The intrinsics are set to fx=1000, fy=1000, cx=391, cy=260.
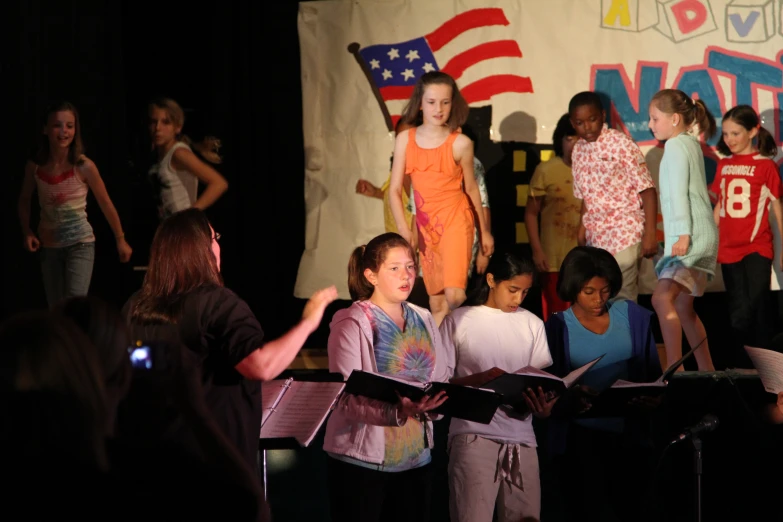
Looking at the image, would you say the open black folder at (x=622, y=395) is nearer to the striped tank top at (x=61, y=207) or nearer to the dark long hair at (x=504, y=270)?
the dark long hair at (x=504, y=270)

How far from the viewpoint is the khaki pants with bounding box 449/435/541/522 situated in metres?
3.68

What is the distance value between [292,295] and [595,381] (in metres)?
3.17

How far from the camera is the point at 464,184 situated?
571 centimetres

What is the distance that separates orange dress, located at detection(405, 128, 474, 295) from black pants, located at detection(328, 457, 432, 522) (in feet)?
7.34

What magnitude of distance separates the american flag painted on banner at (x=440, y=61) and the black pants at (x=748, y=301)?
1.76 meters

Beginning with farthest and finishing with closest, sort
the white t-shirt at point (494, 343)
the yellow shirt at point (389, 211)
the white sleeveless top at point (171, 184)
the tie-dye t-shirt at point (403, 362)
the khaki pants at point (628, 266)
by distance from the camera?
1. the yellow shirt at point (389, 211)
2. the white sleeveless top at point (171, 184)
3. the khaki pants at point (628, 266)
4. the white t-shirt at point (494, 343)
5. the tie-dye t-shirt at point (403, 362)

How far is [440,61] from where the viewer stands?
6590mm

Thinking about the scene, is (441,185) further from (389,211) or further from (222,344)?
(222,344)

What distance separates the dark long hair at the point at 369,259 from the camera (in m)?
3.61

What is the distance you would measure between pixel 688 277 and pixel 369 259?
8.00 feet

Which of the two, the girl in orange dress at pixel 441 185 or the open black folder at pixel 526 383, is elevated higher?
the girl in orange dress at pixel 441 185

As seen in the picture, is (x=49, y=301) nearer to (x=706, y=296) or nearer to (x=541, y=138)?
(x=541, y=138)

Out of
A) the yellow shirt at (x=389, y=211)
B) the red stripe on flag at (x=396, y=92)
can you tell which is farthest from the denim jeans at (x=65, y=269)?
the red stripe on flag at (x=396, y=92)

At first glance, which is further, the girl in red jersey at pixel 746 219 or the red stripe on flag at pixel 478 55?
the red stripe on flag at pixel 478 55
